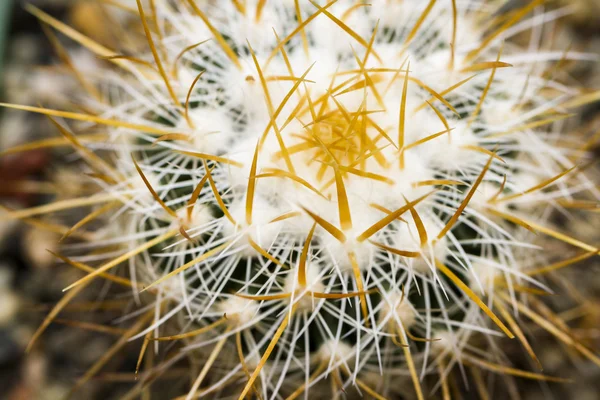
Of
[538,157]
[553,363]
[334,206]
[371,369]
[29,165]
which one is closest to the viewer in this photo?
[334,206]

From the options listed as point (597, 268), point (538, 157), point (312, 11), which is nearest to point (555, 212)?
point (597, 268)

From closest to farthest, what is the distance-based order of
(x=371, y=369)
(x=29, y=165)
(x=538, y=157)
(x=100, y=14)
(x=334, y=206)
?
(x=334, y=206)
(x=371, y=369)
(x=538, y=157)
(x=29, y=165)
(x=100, y=14)

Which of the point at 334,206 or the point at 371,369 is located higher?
the point at 334,206

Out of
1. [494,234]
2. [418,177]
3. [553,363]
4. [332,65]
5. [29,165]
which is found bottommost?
[553,363]

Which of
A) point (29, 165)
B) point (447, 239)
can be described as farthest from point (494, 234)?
point (29, 165)

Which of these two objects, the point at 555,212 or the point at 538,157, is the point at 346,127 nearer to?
the point at 538,157

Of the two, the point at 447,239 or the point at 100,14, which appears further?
the point at 100,14
